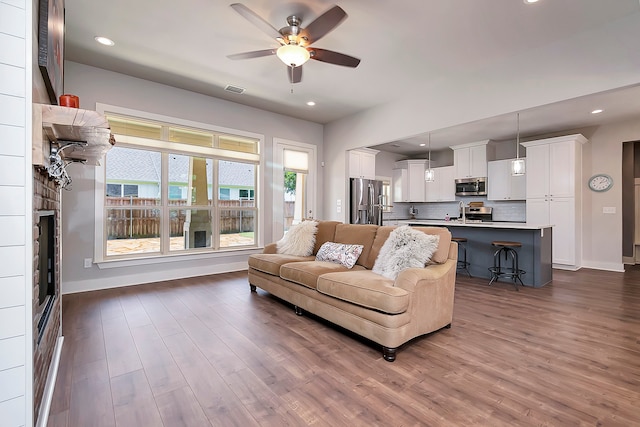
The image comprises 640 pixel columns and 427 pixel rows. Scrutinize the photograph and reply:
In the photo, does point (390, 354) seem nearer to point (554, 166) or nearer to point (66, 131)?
point (66, 131)

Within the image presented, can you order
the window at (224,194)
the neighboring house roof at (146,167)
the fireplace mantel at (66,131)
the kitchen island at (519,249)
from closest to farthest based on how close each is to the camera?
the fireplace mantel at (66,131) → the neighboring house roof at (146,167) → the kitchen island at (519,249) → the window at (224,194)

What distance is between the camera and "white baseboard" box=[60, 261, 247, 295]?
397 centimetres

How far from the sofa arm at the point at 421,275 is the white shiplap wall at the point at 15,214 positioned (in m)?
2.17

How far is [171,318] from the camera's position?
305cm

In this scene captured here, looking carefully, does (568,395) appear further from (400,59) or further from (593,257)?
(593,257)

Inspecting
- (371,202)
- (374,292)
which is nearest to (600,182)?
(371,202)

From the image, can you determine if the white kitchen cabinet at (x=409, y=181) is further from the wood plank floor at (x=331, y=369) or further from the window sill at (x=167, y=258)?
the wood plank floor at (x=331, y=369)

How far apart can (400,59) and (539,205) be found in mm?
4447

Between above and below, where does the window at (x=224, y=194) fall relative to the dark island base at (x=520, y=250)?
above

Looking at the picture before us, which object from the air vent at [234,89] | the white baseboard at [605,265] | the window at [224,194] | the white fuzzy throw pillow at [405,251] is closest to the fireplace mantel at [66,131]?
the white fuzzy throw pillow at [405,251]

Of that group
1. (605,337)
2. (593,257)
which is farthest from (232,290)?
(593,257)

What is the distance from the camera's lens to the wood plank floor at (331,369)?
1.63 meters

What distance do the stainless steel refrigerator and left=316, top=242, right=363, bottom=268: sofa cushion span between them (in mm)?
2587

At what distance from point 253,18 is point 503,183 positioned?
6.32 metres
